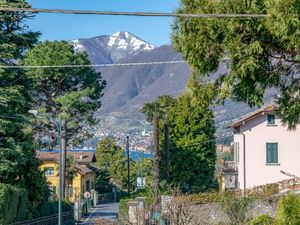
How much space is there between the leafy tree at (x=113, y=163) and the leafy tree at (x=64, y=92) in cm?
3141

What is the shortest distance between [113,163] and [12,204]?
60130 millimetres

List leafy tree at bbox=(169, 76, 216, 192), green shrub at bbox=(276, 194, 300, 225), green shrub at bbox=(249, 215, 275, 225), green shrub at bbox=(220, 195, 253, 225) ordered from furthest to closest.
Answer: leafy tree at bbox=(169, 76, 216, 192) < green shrub at bbox=(220, 195, 253, 225) < green shrub at bbox=(249, 215, 275, 225) < green shrub at bbox=(276, 194, 300, 225)

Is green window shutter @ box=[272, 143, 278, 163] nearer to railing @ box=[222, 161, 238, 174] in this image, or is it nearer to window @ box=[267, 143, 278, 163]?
window @ box=[267, 143, 278, 163]

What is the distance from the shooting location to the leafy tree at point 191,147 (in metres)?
59.2

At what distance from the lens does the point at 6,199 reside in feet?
98.8

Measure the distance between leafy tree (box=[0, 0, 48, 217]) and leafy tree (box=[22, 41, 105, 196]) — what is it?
62.2 ft

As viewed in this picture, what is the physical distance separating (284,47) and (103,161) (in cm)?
8503

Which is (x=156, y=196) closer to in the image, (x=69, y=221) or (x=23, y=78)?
(x=23, y=78)

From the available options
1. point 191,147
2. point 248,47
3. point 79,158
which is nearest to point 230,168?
point 191,147

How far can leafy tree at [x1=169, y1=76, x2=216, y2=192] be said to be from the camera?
2329 inches

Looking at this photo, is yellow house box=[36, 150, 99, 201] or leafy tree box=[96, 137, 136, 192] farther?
leafy tree box=[96, 137, 136, 192]

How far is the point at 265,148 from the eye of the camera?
44750mm

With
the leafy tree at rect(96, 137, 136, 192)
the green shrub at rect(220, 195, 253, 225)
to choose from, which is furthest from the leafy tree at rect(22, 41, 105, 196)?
the leafy tree at rect(96, 137, 136, 192)

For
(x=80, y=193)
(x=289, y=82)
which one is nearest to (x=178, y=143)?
(x=80, y=193)
